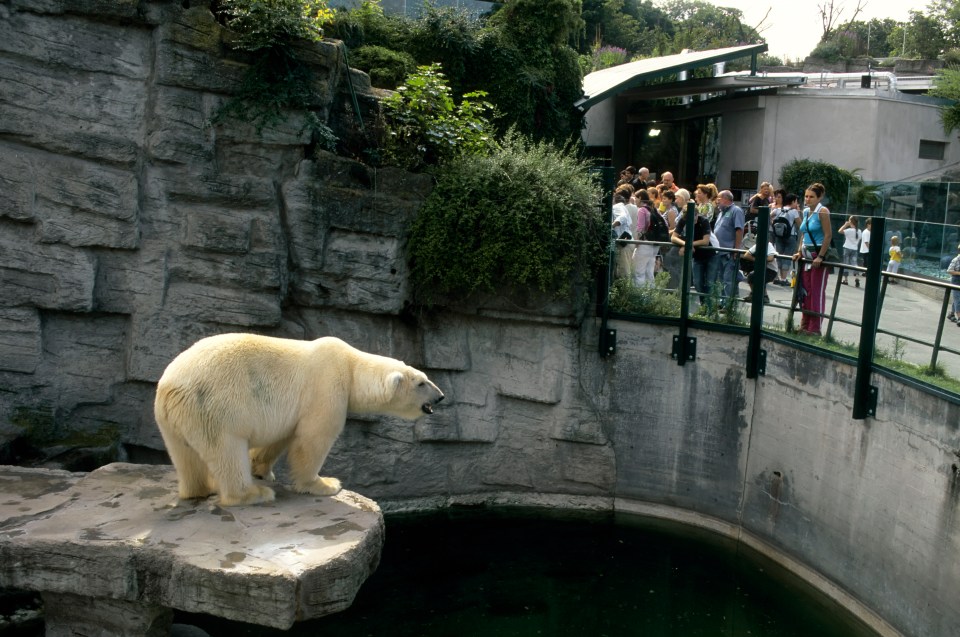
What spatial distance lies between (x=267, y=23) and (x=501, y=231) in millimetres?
3453

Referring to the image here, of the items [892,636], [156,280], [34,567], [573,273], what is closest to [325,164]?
[156,280]

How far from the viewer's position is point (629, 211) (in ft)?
39.7

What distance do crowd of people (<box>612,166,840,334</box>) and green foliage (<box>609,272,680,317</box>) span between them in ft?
0.28

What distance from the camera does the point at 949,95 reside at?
2150 centimetres

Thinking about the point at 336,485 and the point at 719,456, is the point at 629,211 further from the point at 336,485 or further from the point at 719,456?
the point at 336,485

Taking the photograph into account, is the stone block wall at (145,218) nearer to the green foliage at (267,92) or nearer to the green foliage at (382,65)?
the green foliage at (267,92)

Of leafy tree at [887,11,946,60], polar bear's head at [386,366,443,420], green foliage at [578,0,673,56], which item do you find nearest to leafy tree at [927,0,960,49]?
leafy tree at [887,11,946,60]

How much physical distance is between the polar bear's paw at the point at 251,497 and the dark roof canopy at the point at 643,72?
35.8ft

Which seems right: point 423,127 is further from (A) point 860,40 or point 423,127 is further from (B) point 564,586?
(A) point 860,40

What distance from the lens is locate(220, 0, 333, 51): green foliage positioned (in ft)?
33.7

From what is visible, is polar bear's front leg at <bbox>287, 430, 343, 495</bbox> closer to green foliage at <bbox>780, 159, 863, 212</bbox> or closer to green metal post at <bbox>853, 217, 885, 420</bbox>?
green metal post at <bbox>853, 217, 885, 420</bbox>

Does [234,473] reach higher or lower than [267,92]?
lower

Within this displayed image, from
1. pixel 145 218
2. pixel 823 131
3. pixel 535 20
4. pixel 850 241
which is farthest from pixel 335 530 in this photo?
pixel 823 131

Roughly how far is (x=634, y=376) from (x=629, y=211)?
2142mm
